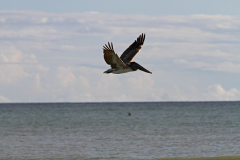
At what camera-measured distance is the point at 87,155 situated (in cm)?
2423

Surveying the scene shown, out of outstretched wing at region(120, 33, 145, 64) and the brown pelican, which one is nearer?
the brown pelican

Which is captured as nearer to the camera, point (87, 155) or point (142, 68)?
point (142, 68)

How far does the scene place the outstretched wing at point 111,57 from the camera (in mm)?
11314

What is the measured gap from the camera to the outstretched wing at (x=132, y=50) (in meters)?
13.7

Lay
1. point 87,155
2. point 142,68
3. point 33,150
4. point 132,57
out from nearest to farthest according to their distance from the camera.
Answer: point 142,68
point 132,57
point 87,155
point 33,150

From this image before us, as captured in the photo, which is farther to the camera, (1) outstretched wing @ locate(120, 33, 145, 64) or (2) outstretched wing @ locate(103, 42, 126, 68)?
(1) outstretched wing @ locate(120, 33, 145, 64)

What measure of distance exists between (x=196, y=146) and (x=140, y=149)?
14.2 feet

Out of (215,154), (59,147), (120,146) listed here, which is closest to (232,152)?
(215,154)

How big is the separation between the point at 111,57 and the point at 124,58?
2152 millimetres

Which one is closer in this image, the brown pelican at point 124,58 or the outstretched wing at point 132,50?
the brown pelican at point 124,58

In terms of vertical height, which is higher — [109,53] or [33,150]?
[109,53]

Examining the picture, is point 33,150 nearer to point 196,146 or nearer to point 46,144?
point 46,144

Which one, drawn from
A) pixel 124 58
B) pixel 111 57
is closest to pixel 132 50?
pixel 124 58

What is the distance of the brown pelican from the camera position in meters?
11.4
